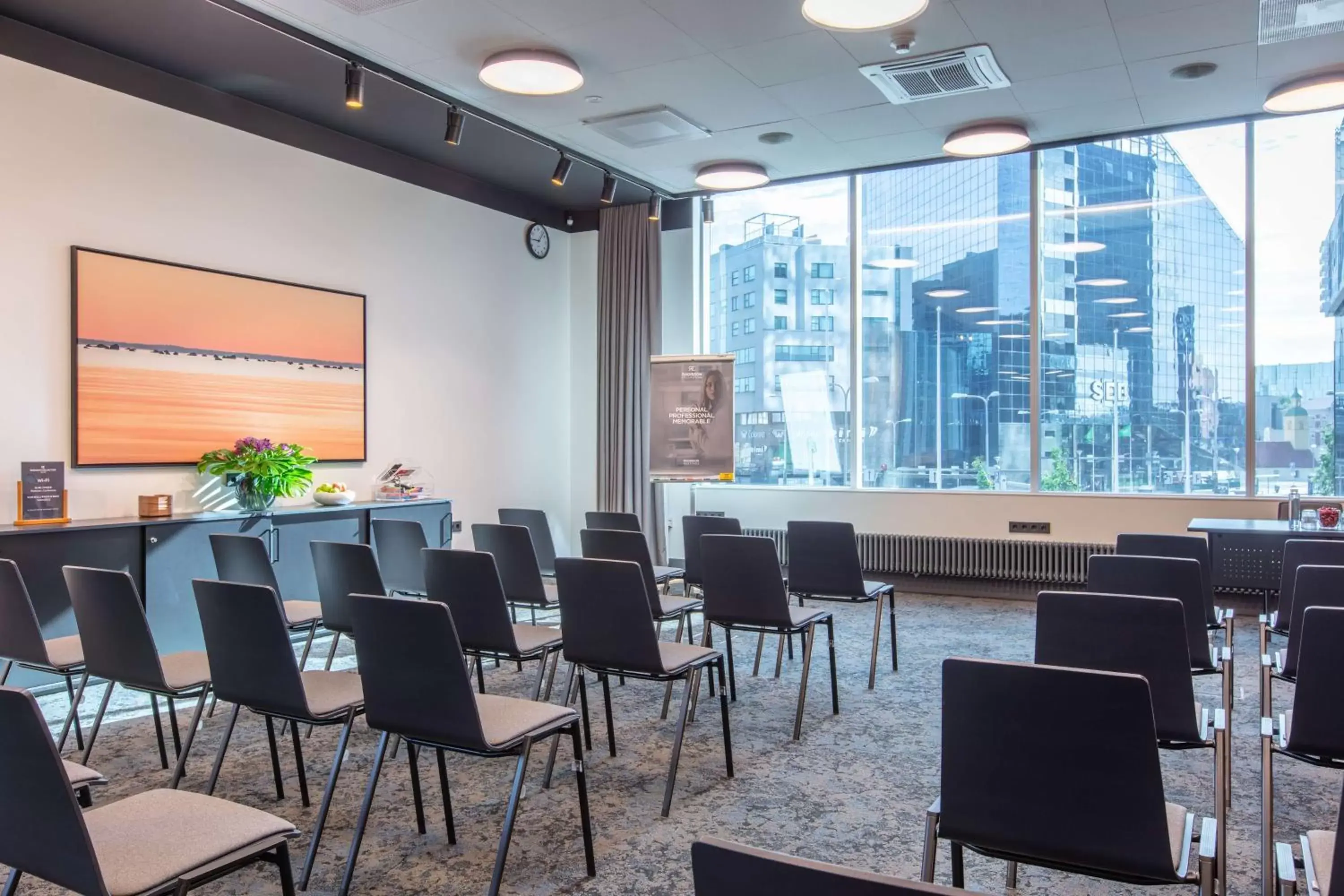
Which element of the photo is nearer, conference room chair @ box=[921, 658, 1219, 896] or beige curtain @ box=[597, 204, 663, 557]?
conference room chair @ box=[921, 658, 1219, 896]

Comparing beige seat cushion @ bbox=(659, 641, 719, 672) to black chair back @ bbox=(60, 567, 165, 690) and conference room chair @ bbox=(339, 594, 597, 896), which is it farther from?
black chair back @ bbox=(60, 567, 165, 690)

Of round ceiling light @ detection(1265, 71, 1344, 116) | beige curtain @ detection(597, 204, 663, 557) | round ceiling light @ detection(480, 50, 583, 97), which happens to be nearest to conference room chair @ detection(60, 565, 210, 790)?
round ceiling light @ detection(480, 50, 583, 97)

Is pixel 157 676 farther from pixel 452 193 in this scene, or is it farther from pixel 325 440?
pixel 452 193

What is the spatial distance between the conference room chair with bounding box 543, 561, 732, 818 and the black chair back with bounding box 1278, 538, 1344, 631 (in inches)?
90.0

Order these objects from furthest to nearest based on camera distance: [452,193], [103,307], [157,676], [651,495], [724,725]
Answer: [651,495], [452,193], [103,307], [724,725], [157,676]

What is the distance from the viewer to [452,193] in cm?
756

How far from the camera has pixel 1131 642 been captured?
2.47 m

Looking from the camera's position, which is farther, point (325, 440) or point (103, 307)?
point (325, 440)

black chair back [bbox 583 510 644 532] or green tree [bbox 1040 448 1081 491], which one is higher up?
green tree [bbox 1040 448 1081 491]

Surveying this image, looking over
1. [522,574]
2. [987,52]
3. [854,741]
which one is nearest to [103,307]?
[522,574]

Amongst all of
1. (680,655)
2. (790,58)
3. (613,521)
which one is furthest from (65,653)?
(790,58)

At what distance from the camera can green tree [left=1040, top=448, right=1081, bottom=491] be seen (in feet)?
24.1

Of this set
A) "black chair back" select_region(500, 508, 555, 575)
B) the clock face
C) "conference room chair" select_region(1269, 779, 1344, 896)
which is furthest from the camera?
the clock face

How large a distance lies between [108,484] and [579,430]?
4.31 metres
